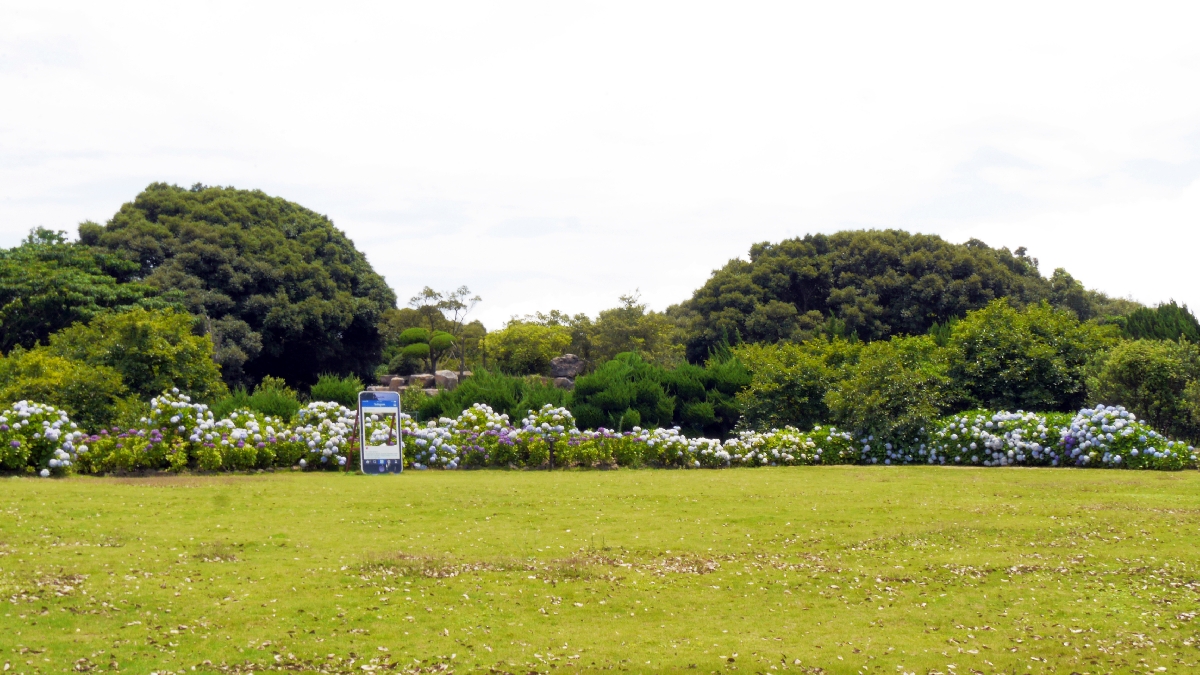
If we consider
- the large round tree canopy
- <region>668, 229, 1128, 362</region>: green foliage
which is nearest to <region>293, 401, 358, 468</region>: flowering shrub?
the large round tree canopy

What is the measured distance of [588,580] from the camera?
8.45 metres

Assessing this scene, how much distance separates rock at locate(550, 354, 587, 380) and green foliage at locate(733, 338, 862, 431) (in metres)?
20.6

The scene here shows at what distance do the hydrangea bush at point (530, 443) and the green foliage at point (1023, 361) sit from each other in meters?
0.97

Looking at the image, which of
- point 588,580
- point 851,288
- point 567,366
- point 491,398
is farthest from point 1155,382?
point 567,366

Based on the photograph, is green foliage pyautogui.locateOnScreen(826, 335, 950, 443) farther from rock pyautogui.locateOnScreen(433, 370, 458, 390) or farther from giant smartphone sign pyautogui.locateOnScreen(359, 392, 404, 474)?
rock pyautogui.locateOnScreen(433, 370, 458, 390)

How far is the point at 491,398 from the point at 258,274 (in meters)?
20.1

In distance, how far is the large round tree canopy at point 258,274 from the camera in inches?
1387

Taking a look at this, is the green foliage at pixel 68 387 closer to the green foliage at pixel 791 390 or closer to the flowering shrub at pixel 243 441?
the flowering shrub at pixel 243 441

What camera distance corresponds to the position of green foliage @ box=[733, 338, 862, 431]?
65.4 ft

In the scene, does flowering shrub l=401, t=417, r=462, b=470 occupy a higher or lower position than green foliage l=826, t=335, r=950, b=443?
lower

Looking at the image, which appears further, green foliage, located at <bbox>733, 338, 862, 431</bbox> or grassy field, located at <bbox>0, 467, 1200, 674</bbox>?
green foliage, located at <bbox>733, 338, 862, 431</bbox>

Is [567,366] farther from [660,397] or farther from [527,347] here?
[660,397]

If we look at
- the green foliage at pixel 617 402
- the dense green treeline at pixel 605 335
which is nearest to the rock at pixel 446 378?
the dense green treeline at pixel 605 335

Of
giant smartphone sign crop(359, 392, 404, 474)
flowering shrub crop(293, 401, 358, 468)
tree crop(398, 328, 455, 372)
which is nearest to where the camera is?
giant smartphone sign crop(359, 392, 404, 474)
